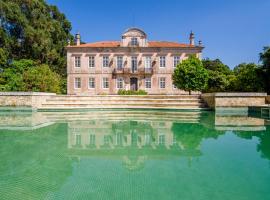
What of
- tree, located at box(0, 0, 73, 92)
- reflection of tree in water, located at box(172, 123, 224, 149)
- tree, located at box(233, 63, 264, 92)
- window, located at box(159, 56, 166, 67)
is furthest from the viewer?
tree, located at box(0, 0, 73, 92)

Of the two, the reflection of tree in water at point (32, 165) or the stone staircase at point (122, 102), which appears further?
the stone staircase at point (122, 102)

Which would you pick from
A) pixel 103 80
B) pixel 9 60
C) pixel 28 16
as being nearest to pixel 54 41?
pixel 28 16

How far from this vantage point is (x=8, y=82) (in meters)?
21.1

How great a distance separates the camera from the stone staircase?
1591 centimetres

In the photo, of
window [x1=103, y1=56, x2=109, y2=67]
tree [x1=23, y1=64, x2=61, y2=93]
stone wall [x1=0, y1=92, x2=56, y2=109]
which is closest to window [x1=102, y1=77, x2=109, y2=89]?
window [x1=103, y1=56, x2=109, y2=67]

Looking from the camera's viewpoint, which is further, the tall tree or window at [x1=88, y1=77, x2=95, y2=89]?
the tall tree

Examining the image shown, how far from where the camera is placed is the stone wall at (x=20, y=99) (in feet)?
48.4

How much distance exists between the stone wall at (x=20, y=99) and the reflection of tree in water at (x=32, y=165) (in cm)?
896

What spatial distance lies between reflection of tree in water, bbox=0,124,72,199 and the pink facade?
2287 cm

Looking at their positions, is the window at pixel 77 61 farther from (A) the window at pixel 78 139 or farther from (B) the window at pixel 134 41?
(A) the window at pixel 78 139

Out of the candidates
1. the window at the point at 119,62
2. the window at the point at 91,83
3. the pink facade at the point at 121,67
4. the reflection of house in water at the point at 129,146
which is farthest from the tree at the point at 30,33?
the reflection of house in water at the point at 129,146

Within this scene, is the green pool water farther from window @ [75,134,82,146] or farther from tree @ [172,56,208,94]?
tree @ [172,56,208,94]

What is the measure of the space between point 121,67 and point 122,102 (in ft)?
41.1

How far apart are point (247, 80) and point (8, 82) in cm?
2159
